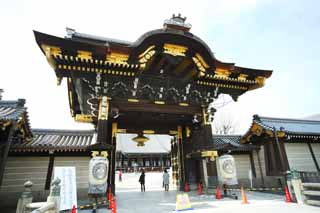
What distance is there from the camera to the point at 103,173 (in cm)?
705

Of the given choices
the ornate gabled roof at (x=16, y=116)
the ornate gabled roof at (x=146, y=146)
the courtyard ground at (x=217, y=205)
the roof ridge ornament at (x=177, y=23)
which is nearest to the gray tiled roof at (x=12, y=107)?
the ornate gabled roof at (x=16, y=116)

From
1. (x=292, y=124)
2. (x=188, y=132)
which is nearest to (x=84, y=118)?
(x=188, y=132)

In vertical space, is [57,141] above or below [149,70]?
below

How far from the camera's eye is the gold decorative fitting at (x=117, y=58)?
26.9ft

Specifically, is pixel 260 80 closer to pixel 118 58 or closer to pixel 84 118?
pixel 118 58

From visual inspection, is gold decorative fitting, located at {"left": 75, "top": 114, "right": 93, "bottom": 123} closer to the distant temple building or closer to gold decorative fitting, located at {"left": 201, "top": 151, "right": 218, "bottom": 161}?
the distant temple building

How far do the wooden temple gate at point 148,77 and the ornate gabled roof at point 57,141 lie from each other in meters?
1.53

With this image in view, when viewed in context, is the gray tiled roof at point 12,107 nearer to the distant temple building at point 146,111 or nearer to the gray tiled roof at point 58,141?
the distant temple building at point 146,111

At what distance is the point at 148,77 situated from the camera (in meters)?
9.78

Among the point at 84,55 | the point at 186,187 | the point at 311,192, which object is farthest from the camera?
the point at 186,187

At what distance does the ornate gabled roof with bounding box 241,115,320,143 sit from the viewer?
11648mm

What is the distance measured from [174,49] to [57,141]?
338 inches

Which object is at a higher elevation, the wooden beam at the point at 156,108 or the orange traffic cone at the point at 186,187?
the wooden beam at the point at 156,108

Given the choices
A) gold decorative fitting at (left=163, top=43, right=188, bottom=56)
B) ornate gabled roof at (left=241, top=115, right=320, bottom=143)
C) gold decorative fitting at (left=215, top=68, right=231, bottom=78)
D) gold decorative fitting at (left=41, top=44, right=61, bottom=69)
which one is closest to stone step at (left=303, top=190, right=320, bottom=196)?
ornate gabled roof at (left=241, top=115, right=320, bottom=143)
